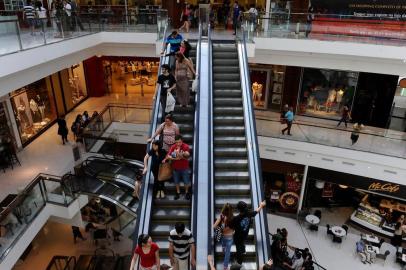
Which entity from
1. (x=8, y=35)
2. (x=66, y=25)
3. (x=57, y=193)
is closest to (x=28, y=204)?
(x=57, y=193)

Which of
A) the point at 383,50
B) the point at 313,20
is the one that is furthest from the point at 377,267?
the point at 313,20

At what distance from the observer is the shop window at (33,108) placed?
14672 mm

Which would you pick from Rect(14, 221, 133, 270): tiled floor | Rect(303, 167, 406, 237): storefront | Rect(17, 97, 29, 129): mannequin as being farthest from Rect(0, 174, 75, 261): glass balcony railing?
Rect(303, 167, 406, 237): storefront

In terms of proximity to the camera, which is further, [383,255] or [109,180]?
[383,255]

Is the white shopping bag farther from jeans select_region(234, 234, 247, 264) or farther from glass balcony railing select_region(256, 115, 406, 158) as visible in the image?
glass balcony railing select_region(256, 115, 406, 158)

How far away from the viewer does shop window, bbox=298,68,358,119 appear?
53.9 feet

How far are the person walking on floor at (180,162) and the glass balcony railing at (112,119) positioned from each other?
25.1 feet

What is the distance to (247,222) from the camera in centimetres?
551

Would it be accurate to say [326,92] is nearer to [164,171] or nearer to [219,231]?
[164,171]

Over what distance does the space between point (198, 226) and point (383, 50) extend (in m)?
9.67

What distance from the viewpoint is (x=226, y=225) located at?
5512 millimetres

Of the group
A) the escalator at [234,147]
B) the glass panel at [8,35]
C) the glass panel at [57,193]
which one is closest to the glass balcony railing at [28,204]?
the glass panel at [57,193]

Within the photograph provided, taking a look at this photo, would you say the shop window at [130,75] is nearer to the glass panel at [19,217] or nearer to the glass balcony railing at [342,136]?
the glass balcony railing at [342,136]

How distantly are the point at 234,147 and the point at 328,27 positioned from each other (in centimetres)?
697
